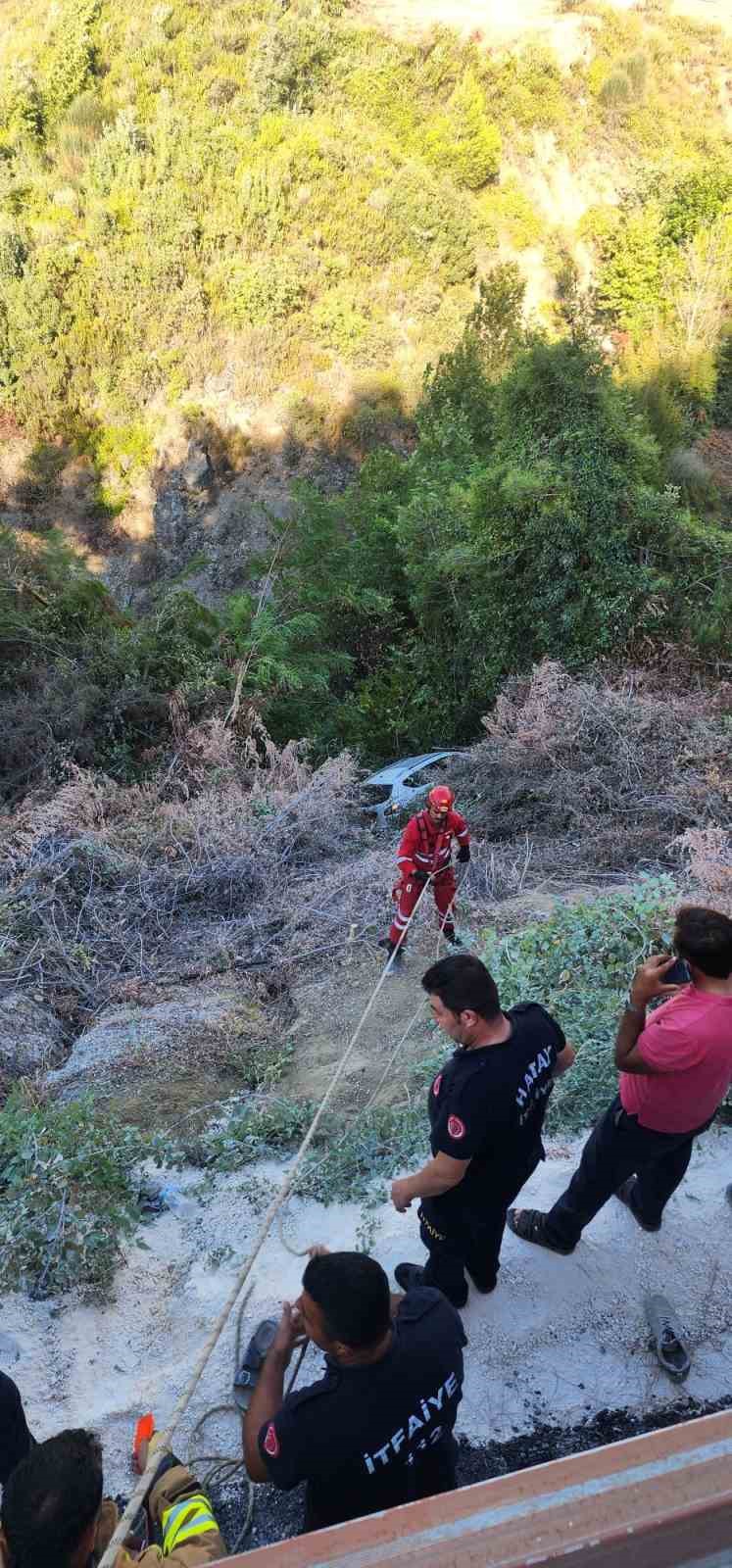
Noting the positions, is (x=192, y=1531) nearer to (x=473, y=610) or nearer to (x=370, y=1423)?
(x=370, y=1423)

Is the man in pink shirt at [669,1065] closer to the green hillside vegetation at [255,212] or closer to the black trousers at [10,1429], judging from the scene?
the black trousers at [10,1429]

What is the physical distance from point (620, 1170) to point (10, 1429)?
1856 mm

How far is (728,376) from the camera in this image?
1978 cm

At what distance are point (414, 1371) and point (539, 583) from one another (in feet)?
31.3

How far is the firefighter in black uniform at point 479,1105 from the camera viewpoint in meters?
2.45

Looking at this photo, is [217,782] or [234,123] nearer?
[217,782]

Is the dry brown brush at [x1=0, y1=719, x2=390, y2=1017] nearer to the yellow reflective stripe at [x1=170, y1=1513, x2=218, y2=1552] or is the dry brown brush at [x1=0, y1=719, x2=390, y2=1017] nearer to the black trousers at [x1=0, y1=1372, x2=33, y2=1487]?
the black trousers at [x1=0, y1=1372, x2=33, y2=1487]

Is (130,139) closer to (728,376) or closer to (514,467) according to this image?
(728,376)

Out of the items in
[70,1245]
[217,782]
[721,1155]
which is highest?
[70,1245]

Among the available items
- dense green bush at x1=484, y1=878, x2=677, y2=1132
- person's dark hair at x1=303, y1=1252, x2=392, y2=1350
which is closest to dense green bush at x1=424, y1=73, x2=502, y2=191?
dense green bush at x1=484, y1=878, x2=677, y2=1132

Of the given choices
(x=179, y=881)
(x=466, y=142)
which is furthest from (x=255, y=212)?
(x=179, y=881)

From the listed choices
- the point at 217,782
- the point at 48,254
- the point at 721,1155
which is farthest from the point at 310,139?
the point at 721,1155

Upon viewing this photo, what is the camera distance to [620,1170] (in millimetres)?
2838

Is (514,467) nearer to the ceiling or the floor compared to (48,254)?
nearer to the floor
